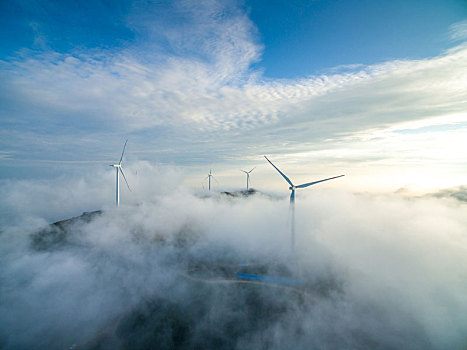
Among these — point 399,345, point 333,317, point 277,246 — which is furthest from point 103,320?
point 277,246

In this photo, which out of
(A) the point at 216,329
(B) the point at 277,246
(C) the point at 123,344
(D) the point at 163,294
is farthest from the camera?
(B) the point at 277,246

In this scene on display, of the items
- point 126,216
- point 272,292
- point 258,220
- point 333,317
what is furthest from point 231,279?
point 126,216

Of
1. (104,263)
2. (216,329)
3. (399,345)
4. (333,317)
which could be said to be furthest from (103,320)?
(399,345)

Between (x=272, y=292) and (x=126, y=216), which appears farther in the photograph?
(x=126, y=216)

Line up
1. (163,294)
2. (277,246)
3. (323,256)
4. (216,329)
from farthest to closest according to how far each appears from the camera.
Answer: (277,246)
(323,256)
(163,294)
(216,329)

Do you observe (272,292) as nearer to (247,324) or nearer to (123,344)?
(247,324)

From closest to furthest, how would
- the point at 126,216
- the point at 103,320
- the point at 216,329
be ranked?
the point at 216,329, the point at 103,320, the point at 126,216

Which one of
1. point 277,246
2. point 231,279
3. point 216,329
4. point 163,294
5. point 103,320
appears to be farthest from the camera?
point 277,246

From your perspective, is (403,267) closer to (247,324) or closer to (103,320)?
(247,324)

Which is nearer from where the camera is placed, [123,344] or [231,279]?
[123,344]
